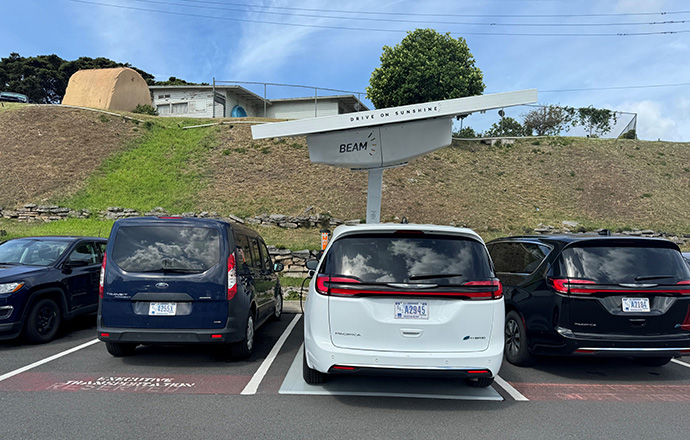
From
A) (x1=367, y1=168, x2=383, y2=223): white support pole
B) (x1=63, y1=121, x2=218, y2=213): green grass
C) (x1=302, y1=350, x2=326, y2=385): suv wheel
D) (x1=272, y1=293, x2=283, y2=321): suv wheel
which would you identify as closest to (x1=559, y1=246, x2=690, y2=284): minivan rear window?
(x1=302, y1=350, x2=326, y2=385): suv wheel

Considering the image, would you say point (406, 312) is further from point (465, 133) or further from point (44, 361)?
point (465, 133)

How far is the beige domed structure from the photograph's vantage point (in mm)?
33500

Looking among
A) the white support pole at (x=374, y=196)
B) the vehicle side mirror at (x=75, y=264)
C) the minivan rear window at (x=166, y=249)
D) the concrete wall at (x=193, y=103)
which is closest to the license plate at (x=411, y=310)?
the minivan rear window at (x=166, y=249)

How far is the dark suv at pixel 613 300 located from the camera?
496 centimetres

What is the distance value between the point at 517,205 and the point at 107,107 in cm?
2963

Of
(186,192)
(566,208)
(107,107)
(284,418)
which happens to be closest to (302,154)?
(186,192)

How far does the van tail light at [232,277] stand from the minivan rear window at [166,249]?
0.53ft

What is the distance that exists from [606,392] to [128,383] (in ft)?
16.9

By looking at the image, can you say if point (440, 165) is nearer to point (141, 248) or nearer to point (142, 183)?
point (142, 183)

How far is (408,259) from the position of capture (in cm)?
408

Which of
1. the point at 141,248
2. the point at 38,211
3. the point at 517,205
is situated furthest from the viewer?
the point at 517,205

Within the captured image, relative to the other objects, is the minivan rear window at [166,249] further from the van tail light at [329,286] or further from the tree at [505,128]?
the tree at [505,128]

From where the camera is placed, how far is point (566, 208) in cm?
2181

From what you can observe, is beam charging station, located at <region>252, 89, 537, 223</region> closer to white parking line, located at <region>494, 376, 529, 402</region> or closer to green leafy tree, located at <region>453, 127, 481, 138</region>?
white parking line, located at <region>494, 376, 529, 402</region>
